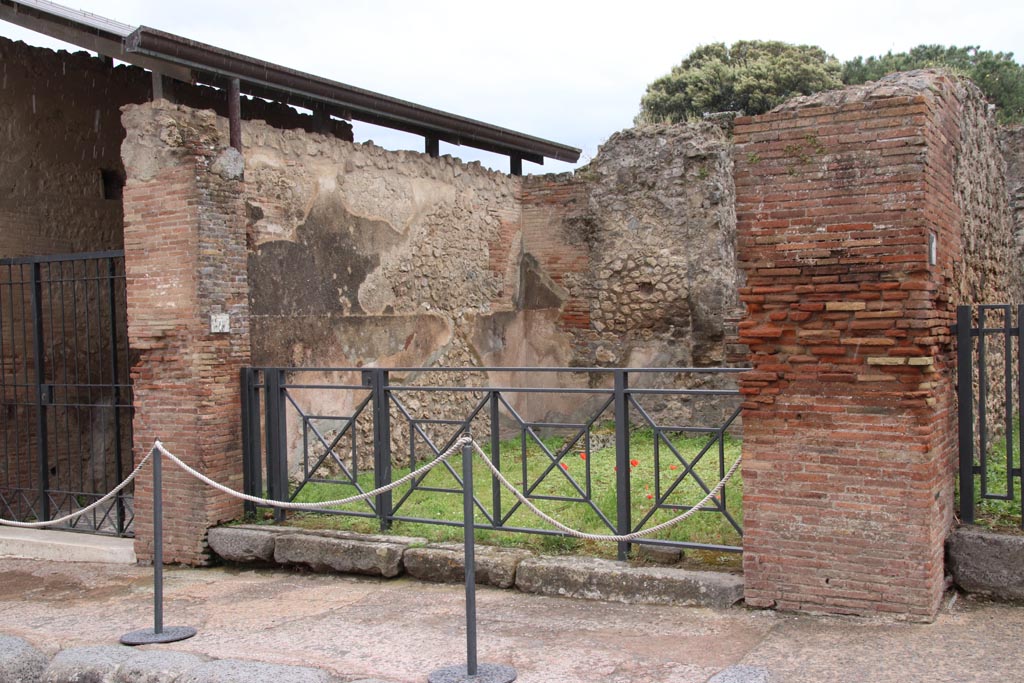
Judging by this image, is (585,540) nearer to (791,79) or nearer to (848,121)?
(848,121)

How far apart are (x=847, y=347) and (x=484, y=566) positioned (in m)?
2.47

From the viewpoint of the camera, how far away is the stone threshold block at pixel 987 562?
4.87 m

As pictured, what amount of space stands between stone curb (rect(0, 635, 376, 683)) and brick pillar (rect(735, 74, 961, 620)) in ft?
8.07

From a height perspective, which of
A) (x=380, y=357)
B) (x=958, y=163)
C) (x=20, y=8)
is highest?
(x=20, y=8)

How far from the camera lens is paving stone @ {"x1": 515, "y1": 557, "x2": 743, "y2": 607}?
5180mm

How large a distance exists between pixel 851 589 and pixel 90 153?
25.7ft

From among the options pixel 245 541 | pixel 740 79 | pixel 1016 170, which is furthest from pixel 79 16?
pixel 740 79

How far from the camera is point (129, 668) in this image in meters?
4.59

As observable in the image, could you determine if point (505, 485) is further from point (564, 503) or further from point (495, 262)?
point (495, 262)

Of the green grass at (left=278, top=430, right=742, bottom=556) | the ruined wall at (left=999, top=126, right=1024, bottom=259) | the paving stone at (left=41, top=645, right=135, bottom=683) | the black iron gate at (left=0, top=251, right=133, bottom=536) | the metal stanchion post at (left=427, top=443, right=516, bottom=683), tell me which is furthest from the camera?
the ruined wall at (left=999, top=126, right=1024, bottom=259)

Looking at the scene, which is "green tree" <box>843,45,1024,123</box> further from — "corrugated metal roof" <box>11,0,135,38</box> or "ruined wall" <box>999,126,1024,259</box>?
"corrugated metal roof" <box>11,0,135,38</box>

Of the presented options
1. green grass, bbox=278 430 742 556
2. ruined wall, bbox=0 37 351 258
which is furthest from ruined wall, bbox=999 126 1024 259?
ruined wall, bbox=0 37 351 258

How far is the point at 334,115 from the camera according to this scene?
10.2 m

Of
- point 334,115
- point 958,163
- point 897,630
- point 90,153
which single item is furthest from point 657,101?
point 897,630
